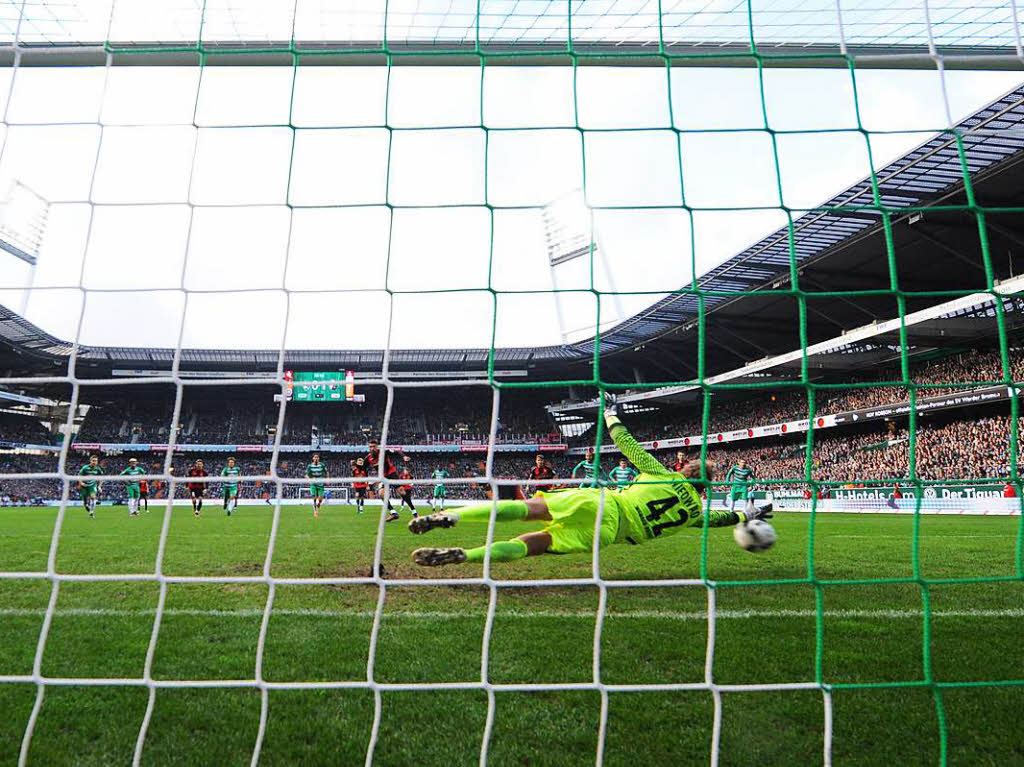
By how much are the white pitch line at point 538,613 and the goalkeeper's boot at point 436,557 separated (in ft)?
1.37

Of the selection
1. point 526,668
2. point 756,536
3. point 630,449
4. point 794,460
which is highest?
point 794,460

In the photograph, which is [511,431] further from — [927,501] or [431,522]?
[431,522]

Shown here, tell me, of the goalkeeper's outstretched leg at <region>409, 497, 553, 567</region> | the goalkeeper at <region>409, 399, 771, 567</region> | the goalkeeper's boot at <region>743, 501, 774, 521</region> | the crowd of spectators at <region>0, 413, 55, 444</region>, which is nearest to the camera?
the goalkeeper's outstretched leg at <region>409, 497, 553, 567</region>

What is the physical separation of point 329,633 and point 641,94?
3.37 metres

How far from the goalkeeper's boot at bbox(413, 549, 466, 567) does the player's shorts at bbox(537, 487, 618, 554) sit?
1.11 m

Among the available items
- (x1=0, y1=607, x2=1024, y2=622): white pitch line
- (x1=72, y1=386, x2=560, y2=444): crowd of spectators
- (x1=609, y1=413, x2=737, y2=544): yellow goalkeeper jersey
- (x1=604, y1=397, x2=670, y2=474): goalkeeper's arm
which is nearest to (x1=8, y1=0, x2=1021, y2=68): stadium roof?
(x1=604, y1=397, x2=670, y2=474): goalkeeper's arm

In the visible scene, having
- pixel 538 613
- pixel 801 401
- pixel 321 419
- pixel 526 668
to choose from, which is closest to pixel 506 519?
pixel 538 613

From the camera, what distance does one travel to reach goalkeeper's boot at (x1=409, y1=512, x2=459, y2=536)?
484 centimetres

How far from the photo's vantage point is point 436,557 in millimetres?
4047

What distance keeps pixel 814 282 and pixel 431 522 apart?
20.6 metres

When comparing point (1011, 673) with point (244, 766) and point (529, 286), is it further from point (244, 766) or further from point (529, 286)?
point (244, 766)

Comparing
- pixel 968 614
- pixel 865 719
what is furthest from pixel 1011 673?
pixel 968 614

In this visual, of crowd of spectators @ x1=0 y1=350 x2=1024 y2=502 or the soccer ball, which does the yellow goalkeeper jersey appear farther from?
crowd of spectators @ x1=0 y1=350 x2=1024 y2=502

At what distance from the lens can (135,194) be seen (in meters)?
3.13
